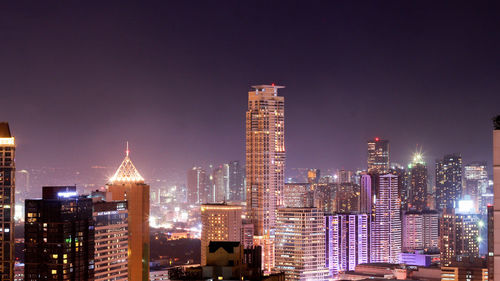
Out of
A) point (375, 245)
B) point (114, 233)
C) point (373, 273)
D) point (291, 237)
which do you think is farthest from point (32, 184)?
point (375, 245)

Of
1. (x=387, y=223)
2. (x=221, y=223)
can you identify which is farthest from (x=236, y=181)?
(x=221, y=223)

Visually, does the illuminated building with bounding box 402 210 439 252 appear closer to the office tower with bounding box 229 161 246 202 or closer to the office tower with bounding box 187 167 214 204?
the office tower with bounding box 229 161 246 202

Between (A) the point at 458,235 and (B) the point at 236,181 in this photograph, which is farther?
(B) the point at 236,181

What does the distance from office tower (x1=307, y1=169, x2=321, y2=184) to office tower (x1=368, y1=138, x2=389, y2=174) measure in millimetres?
4062

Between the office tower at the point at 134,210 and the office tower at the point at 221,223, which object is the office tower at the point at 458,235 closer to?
the office tower at the point at 221,223

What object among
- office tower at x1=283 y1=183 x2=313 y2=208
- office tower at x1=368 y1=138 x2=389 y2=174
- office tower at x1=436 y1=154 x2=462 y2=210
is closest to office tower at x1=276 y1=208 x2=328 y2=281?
office tower at x1=283 y1=183 x2=313 y2=208

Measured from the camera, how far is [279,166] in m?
49.9

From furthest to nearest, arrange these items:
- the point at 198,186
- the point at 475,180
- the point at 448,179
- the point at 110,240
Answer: the point at 198,186 < the point at 448,179 < the point at 475,180 < the point at 110,240

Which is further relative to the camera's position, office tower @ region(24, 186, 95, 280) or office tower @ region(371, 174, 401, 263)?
office tower @ region(371, 174, 401, 263)

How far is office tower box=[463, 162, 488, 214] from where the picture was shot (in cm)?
5866

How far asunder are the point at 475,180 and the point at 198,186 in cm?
2492

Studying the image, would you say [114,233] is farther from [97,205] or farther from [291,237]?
[291,237]

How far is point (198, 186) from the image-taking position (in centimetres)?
7550

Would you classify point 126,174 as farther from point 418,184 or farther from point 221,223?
point 418,184
